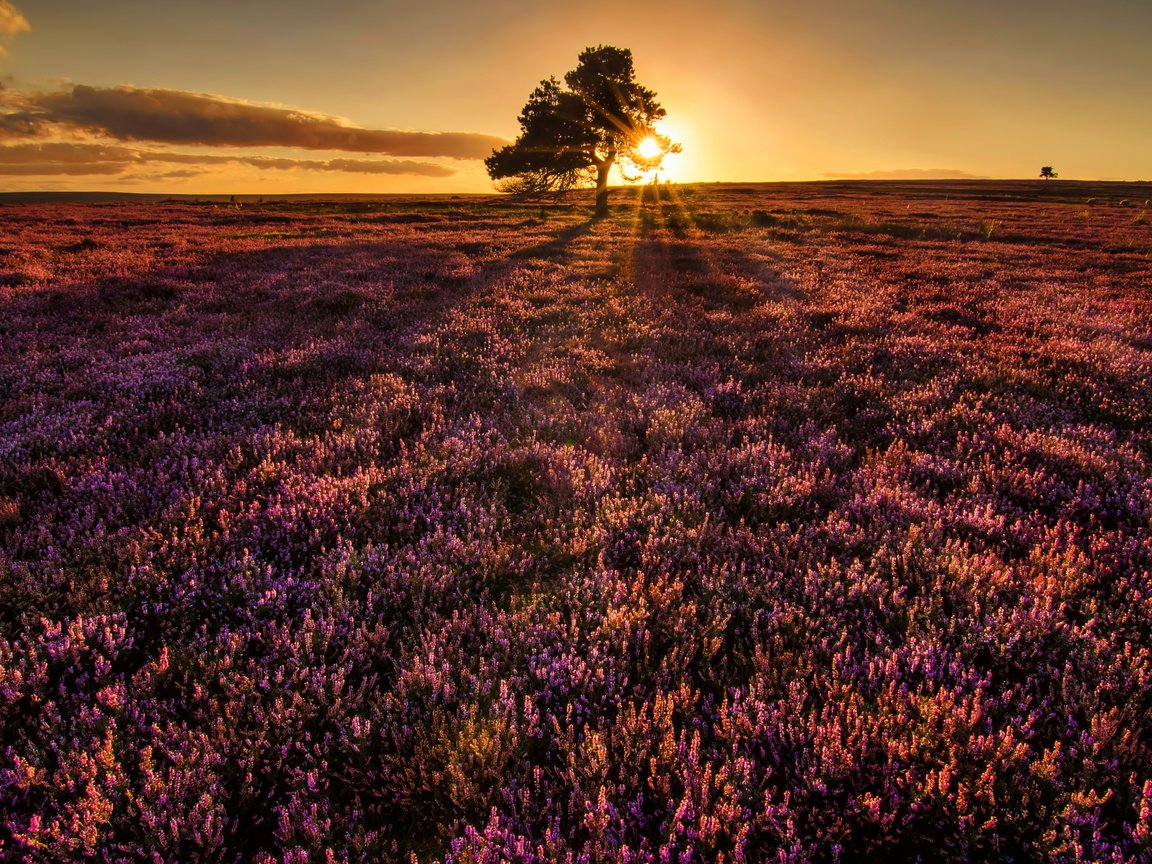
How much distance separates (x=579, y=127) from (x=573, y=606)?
1525 inches

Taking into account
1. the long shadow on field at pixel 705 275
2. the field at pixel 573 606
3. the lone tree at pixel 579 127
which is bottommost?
the field at pixel 573 606

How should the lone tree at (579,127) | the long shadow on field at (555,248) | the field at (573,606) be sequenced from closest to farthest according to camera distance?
the field at (573,606)
the long shadow on field at (555,248)
the lone tree at (579,127)

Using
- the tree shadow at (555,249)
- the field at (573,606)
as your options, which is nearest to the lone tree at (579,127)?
the tree shadow at (555,249)

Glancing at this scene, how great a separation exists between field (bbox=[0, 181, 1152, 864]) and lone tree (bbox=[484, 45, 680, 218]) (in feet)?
106

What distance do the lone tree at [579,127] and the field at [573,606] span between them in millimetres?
32337

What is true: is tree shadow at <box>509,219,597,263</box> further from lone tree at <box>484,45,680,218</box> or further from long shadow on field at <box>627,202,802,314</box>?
lone tree at <box>484,45,680,218</box>

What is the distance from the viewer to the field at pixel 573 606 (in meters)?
2.01

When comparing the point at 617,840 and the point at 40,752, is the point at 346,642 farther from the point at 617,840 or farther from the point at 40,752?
the point at 617,840

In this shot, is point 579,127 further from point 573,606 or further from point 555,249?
point 573,606

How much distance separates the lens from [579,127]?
118ft

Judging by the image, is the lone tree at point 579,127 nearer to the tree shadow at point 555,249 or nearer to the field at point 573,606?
the tree shadow at point 555,249

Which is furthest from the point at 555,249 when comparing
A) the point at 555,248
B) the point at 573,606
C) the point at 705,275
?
the point at 573,606

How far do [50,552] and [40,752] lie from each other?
5.43 feet

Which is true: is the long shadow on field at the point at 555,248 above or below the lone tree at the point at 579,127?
below
